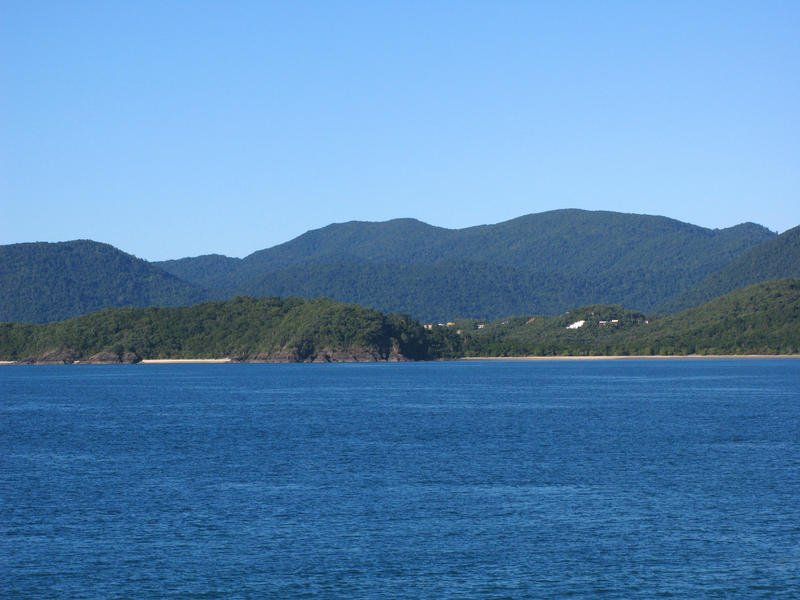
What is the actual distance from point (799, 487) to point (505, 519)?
814 inches

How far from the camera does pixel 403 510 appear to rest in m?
56.6

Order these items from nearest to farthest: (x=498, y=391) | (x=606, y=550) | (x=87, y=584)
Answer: (x=87, y=584) < (x=606, y=550) < (x=498, y=391)

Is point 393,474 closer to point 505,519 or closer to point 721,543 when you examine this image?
point 505,519

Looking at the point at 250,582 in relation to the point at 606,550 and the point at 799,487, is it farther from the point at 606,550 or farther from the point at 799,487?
the point at 799,487

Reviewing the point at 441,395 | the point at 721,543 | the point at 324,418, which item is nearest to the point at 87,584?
the point at 721,543

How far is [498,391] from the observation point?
607 ft

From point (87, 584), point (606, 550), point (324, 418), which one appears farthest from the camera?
point (324, 418)

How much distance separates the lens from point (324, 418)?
122 meters

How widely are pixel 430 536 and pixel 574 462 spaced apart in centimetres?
2837

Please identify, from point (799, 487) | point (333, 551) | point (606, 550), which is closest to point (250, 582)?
point (333, 551)

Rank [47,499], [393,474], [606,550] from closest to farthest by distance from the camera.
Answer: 1. [606,550]
2. [47,499]
3. [393,474]

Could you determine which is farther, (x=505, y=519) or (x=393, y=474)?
(x=393, y=474)

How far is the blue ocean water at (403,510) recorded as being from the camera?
42594 mm

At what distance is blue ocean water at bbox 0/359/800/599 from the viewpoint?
4259 centimetres
